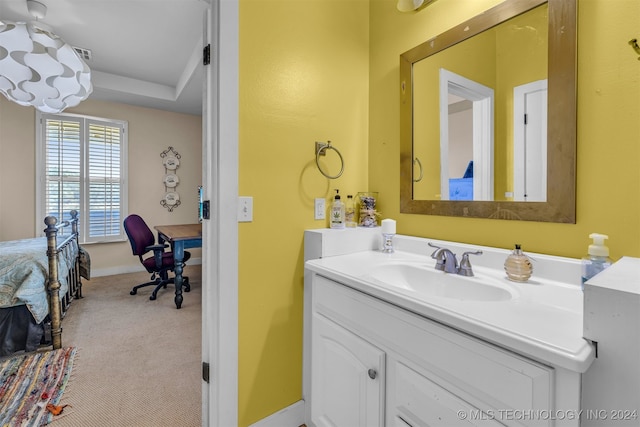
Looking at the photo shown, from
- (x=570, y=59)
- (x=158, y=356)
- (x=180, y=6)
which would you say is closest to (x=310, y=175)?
(x=570, y=59)

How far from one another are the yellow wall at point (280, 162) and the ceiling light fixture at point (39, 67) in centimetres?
170

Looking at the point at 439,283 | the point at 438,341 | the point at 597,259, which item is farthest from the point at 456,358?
the point at 597,259

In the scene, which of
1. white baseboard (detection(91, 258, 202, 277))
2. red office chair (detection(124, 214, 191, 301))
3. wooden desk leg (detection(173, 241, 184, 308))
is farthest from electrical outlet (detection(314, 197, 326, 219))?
white baseboard (detection(91, 258, 202, 277))

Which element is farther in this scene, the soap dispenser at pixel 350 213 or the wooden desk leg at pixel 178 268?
the wooden desk leg at pixel 178 268

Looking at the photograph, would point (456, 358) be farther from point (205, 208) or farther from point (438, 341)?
point (205, 208)

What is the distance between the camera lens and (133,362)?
2.08 meters

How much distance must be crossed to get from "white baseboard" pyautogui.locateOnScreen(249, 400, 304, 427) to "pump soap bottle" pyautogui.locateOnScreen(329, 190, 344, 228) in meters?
0.95

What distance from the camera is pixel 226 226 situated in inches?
49.8

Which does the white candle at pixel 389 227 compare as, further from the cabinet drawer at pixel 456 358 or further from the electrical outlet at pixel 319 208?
the cabinet drawer at pixel 456 358

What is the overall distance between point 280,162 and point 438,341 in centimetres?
102

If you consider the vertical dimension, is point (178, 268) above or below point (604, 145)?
below

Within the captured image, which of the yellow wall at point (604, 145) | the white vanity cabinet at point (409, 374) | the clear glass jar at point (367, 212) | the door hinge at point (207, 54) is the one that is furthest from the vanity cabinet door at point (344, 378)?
the door hinge at point (207, 54)

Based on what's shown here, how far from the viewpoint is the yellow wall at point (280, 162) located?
134 centimetres

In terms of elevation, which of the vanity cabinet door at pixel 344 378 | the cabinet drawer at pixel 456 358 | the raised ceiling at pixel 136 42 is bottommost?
the vanity cabinet door at pixel 344 378
